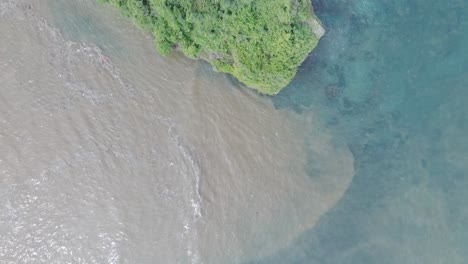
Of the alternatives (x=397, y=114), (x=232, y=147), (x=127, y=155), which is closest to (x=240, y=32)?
(x=232, y=147)

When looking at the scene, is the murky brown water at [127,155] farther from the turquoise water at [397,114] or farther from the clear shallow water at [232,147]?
the turquoise water at [397,114]

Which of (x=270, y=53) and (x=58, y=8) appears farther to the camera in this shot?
(x=58, y=8)

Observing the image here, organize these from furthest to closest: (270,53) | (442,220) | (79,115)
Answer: (442,220)
(79,115)
(270,53)

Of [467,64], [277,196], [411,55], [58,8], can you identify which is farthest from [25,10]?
[467,64]

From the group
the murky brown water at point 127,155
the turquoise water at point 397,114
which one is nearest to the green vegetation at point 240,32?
the murky brown water at point 127,155

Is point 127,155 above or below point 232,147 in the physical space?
below

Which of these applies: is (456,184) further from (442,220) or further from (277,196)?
(277,196)

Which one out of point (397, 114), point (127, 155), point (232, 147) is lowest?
point (127, 155)

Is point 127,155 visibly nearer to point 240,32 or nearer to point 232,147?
point 232,147

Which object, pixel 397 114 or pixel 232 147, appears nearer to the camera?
pixel 232 147
